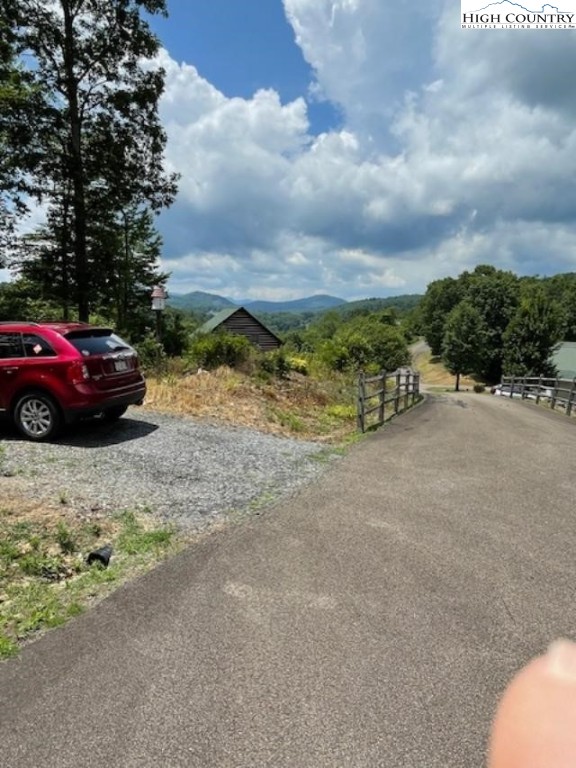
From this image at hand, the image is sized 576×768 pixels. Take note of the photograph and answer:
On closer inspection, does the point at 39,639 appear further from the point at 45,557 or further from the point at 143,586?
the point at 45,557

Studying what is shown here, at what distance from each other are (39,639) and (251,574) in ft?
4.74

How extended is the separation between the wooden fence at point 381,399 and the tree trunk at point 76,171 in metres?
Answer: 9.33

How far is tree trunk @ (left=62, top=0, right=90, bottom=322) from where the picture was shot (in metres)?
13.5

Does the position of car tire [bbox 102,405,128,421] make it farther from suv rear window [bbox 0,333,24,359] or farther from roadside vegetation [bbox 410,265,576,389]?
roadside vegetation [bbox 410,265,576,389]

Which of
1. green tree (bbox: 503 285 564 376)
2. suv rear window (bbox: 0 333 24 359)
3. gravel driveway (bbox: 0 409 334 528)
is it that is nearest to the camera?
gravel driveway (bbox: 0 409 334 528)

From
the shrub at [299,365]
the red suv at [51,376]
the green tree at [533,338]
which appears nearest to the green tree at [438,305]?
the green tree at [533,338]

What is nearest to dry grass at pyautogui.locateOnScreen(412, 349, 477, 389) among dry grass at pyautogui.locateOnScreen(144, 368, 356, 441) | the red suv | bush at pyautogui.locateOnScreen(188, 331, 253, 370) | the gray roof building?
the gray roof building

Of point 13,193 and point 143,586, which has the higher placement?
point 13,193

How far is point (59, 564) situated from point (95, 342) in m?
4.17

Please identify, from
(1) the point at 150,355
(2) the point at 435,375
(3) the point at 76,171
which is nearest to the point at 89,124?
(3) the point at 76,171

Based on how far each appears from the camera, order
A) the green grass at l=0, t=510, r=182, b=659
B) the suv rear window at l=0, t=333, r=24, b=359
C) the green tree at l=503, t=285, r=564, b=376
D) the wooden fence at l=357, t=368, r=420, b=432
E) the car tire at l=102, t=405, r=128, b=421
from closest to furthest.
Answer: the green grass at l=0, t=510, r=182, b=659, the suv rear window at l=0, t=333, r=24, b=359, the car tire at l=102, t=405, r=128, b=421, the wooden fence at l=357, t=368, r=420, b=432, the green tree at l=503, t=285, r=564, b=376

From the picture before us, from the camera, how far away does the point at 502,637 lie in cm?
291

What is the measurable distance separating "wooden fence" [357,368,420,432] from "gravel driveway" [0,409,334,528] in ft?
5.64

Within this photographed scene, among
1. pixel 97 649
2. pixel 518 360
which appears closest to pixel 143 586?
pixel 97 649
